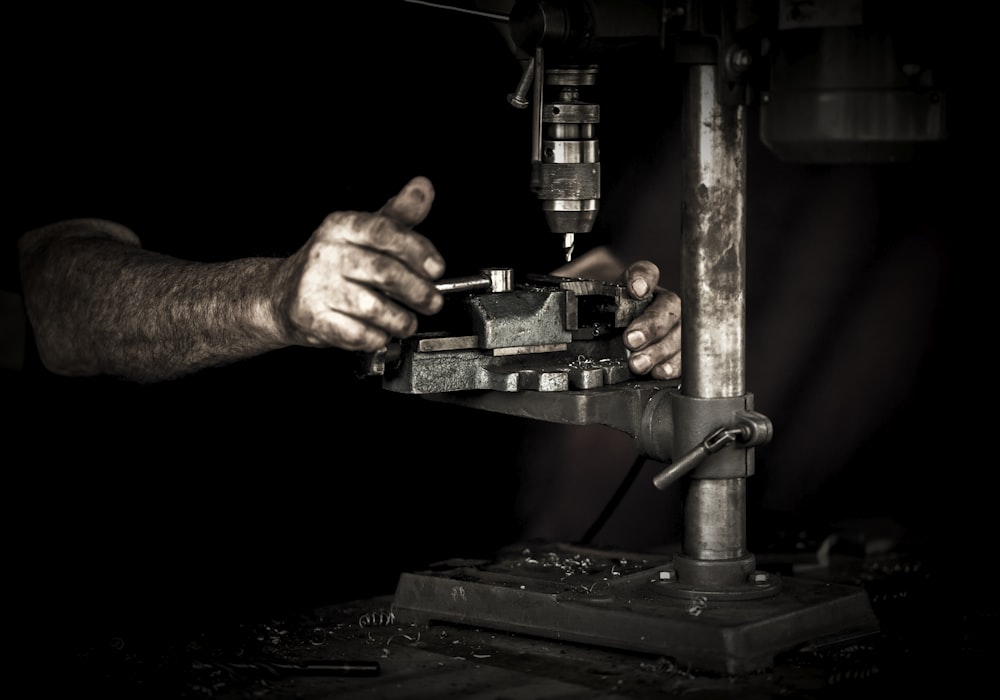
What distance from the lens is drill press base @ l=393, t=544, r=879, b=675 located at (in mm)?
1441

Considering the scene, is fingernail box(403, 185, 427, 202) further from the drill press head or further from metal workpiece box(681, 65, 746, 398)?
metal workpiece box(681, 65, 746, 398)

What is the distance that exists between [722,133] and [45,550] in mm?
1241

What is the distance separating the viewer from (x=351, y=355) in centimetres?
219

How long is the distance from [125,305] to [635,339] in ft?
2.31

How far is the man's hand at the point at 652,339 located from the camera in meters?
1.72

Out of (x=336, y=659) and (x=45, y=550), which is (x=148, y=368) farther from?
Answer: (x=336, y=659)

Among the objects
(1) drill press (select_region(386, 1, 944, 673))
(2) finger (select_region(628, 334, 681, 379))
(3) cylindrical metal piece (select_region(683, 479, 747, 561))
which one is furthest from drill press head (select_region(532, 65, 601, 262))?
(3) cylindrical metal piece (select_region(683, 479, 747, 561))

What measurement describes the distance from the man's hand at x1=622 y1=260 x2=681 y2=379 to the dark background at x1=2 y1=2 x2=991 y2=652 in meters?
0.29

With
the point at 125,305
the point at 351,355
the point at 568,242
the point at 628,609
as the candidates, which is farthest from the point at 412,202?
the point at 351,355

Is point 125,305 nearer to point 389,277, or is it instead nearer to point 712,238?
point 389,277

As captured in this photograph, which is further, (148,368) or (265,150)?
(265,150)

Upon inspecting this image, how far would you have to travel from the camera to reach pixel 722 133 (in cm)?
149

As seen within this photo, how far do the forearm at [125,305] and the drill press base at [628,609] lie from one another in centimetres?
39

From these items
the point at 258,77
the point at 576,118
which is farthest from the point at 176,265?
the point at 576,118
